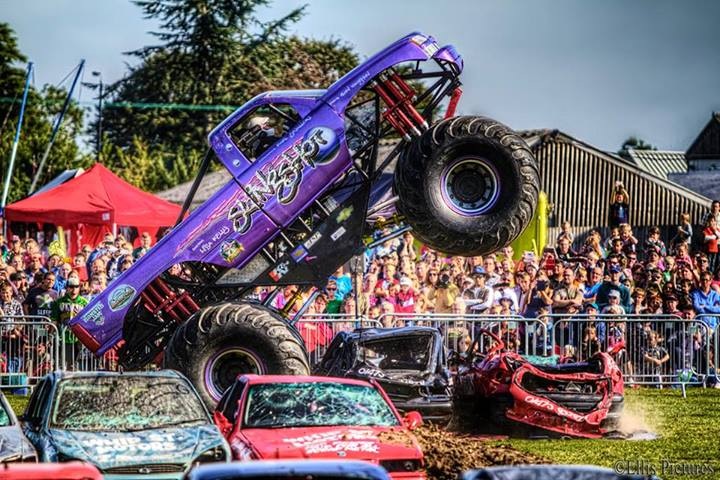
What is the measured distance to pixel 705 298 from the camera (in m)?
21.8

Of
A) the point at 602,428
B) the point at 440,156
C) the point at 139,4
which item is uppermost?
the point at 139,4

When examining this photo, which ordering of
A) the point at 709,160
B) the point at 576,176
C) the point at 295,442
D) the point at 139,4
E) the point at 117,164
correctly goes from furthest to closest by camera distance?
the point at 709,160
the point at 139,4
the point at 117,164
the point at 576,176
the point at 295,442

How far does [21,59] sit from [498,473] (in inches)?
2734

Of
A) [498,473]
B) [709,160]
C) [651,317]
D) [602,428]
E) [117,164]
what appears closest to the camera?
[498,473]

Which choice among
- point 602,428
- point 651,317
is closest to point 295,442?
point 602,428

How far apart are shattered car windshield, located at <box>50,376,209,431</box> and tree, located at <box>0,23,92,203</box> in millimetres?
44239

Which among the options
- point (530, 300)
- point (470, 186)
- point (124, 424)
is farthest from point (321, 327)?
point (124, 424)

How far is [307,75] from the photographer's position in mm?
69188

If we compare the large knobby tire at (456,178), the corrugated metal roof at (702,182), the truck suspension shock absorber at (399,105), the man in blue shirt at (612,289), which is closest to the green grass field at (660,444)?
the man in blue shirt at (612,289)

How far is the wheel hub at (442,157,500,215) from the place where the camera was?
15094 millimetres

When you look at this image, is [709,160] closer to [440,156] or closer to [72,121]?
[72,121]

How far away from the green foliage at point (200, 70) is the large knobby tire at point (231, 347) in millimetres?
Answer: 53793

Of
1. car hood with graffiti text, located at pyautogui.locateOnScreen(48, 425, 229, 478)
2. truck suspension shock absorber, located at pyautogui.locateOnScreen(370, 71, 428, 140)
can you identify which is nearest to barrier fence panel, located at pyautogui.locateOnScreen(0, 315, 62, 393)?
truck suspension shock absorber, located at pyautogui.locateOnScreen(370, 71, 428, 140)

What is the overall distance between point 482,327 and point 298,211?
5.92 m
